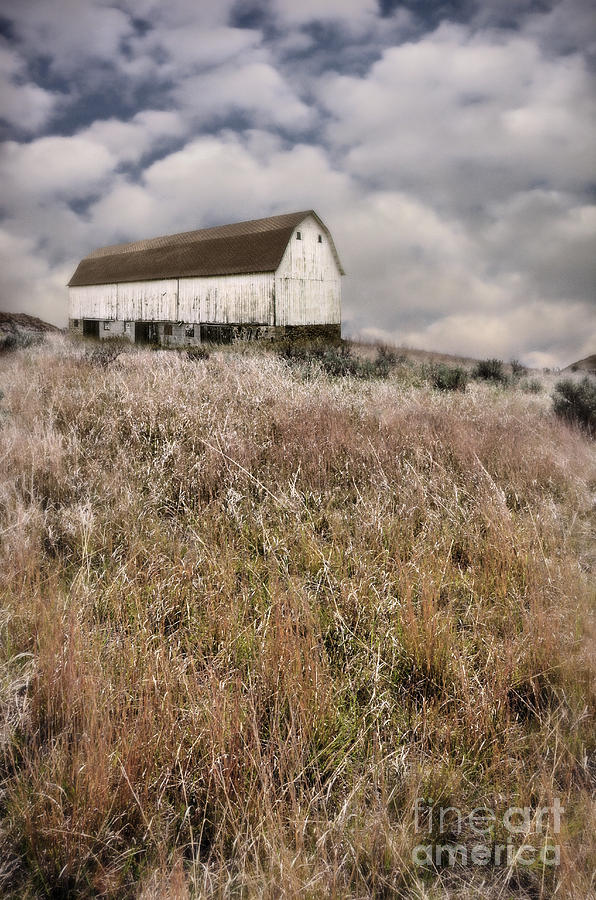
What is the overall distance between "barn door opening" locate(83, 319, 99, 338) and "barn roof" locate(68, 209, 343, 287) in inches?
85.6

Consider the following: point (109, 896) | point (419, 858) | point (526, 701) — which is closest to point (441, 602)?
point (526, 701)

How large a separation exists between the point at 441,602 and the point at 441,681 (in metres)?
0.64

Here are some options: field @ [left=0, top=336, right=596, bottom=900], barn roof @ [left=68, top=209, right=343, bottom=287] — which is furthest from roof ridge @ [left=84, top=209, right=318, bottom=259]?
field @ [left=0, top=336, right=596, bottom=900]

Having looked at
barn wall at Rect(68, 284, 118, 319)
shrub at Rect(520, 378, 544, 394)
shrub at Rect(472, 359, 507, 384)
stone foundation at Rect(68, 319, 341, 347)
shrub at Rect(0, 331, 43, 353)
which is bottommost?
shrub at Rect(520, 378, 544, 394)

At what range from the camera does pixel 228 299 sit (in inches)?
861

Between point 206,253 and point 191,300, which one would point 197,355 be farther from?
point 206,253

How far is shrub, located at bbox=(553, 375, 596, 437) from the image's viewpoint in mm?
8748

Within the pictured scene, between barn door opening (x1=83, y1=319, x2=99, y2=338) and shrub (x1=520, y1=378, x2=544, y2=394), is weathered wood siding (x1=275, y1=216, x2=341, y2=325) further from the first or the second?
barn door opening (x1=83, y1=319, x2=99, y2=338)

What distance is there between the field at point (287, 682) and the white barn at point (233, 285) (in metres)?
17.1

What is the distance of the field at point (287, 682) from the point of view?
164 centimetres

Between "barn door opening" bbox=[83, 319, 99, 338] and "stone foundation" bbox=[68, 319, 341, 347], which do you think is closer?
"stone foundation" bbox=[68, 319, 341, 347]

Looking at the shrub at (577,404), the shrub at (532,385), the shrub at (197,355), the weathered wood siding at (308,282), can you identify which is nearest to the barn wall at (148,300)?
the weathered wood siding at (308,282)

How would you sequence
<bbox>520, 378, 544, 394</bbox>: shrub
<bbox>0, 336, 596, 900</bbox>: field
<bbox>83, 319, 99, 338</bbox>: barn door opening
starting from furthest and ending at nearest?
<bbox>83, 319, 99, 338</bbox>: barn door opening
<bbox>520, 378, 544, 394</bbox>: shrub
<bbox>0, 336, 596, 900</bbox>: field

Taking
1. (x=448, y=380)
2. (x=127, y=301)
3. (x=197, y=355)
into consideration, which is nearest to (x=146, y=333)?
(x=127, y=301)
